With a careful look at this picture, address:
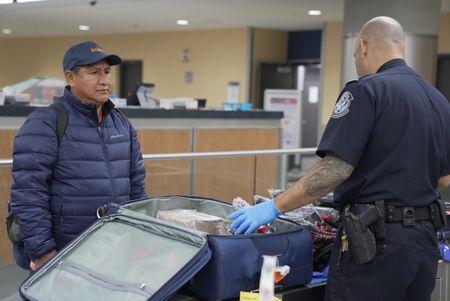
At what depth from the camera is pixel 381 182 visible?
2.00 meters

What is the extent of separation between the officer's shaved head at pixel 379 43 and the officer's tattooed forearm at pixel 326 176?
1.24 ft

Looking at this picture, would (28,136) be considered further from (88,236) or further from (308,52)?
(308,52)

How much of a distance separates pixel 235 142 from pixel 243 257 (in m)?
4.62

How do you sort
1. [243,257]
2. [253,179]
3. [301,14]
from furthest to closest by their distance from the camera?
[301,14]
[253,179]
[243,257]

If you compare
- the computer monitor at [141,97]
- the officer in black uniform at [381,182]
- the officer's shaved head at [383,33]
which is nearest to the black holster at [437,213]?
the officer in black uniform at [381,182]

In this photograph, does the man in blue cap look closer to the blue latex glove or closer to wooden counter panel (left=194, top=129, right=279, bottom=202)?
the blue latex glove

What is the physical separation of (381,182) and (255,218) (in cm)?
40

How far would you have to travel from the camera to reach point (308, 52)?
45.0 feet

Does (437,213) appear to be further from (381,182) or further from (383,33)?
(383,33)

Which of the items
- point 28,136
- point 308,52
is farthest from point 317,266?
point 308,52

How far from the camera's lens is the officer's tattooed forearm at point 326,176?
6.45 ft

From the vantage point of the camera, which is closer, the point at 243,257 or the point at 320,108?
the point at 243,257

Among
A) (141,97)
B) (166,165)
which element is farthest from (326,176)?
(141,97)

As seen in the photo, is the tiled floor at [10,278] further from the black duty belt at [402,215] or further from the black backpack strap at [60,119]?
the black duty belt at [402,215]
